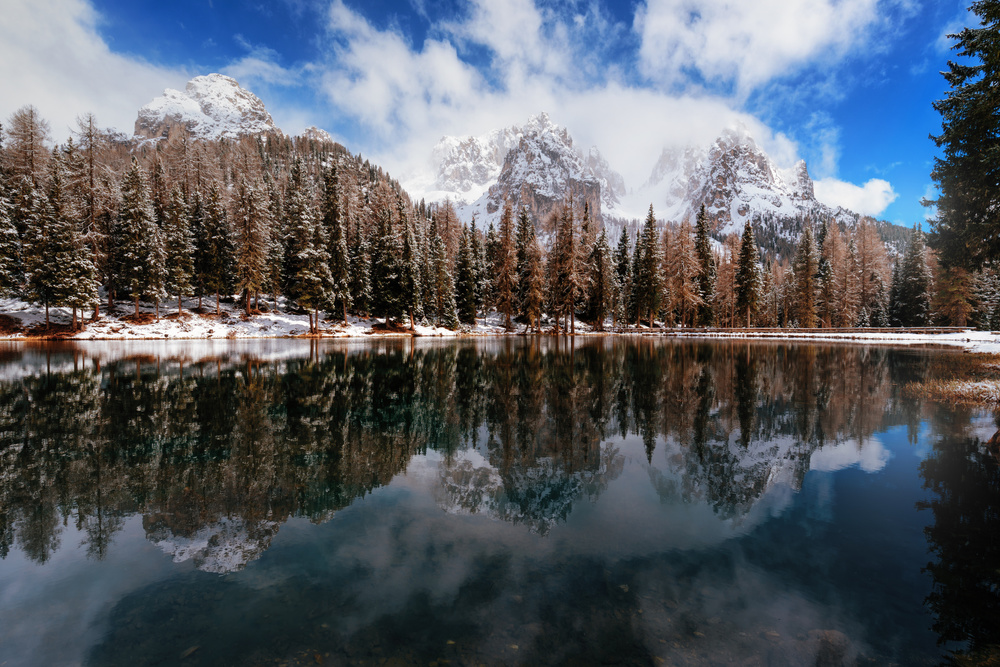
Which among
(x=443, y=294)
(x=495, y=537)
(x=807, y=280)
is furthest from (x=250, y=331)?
(x=807, y=280)

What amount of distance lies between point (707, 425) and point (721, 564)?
6729 mm

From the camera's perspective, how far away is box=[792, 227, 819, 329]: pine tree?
2616 inches

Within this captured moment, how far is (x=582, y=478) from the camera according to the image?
752 cm

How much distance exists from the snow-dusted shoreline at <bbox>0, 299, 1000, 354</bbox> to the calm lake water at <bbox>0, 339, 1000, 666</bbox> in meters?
40.8

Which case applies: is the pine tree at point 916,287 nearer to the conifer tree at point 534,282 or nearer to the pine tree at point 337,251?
the conifer tree at point 534,282

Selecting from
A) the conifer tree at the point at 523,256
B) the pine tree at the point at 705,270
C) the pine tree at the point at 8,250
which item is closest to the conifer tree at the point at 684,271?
the pine tree at the point at 705,270

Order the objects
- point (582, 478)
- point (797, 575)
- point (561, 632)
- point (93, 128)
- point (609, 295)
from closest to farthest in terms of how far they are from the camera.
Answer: point (561, 632), point (797, 575), point (582, 478), point (93, 128), point (609, 295)

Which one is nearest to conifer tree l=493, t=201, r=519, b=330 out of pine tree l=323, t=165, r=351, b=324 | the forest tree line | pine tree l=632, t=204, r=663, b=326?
the forest tree line

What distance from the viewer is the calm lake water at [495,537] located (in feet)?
12.4

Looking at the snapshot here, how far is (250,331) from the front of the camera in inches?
1964

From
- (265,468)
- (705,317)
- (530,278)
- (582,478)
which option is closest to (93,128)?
(530,278)

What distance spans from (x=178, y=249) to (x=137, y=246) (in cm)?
423

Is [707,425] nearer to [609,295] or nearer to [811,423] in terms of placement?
[811,423]

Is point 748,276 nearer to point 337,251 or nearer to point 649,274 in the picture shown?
point 649,274
